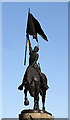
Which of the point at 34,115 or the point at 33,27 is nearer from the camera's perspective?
the point at 34,115

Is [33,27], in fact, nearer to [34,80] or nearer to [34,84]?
[34,80]

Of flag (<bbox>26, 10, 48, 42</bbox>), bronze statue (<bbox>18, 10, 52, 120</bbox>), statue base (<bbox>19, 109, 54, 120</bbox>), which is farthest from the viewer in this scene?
flag (<bbox>26, 10, 48, 42</bbox>)

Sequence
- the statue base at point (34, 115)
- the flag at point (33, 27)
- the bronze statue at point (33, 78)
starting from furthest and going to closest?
1. the flag at point (33, 27)
2. the bronze statue at point (33, 78)
3. the statue base at point (34, 115)

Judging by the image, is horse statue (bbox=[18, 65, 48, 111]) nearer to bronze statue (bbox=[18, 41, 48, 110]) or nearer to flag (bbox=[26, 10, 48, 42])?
bronze statue (bbox=[18, 41, 48, 110])

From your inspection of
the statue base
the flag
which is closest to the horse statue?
the statue base

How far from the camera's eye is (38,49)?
2017 cm

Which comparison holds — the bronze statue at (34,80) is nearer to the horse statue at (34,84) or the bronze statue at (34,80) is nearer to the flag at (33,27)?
the horse statue at (34,84)

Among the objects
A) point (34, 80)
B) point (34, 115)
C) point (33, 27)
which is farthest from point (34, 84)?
point (33, 27)

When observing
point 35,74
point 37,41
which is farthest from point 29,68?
point 37,41

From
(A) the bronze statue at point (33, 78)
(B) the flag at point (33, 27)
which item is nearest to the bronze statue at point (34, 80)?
(A) the bronze statue at point (33, 78)

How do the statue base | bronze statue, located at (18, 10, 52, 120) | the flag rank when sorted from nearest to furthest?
the statue base
bronze statue, located at (18, 10, 52, 120)
the flag

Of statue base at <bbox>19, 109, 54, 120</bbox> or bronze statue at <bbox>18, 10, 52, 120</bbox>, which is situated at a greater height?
bronze statue at <bbox>18, 10, 52, 120</bbox>

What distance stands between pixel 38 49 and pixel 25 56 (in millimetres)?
748

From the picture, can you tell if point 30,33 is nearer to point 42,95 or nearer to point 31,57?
point 31,57
